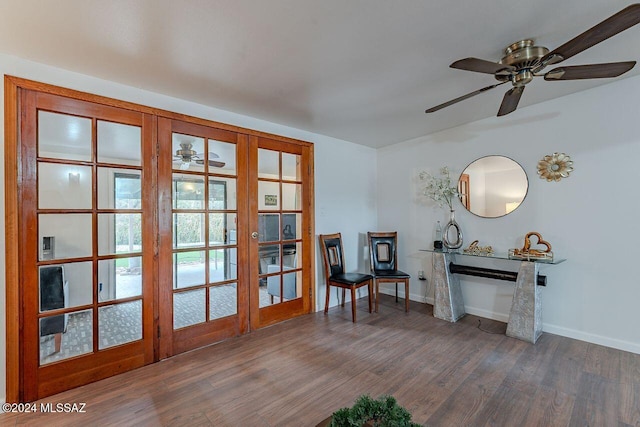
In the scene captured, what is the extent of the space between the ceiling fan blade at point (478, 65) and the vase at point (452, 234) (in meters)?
2.11

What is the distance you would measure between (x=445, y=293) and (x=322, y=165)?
7.21 ft

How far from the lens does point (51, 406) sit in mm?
1945

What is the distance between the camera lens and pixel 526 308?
9.32 feet

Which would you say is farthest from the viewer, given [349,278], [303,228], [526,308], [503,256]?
[303,228]

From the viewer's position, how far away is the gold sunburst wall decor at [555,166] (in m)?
2.90

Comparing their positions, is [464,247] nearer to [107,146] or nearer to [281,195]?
[281,195]

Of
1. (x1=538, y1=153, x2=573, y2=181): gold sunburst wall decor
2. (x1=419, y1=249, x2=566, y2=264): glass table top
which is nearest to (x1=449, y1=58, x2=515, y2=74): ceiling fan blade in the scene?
(x1=538, y1=153, x2=573, y2=181): gold sunburst wall decor

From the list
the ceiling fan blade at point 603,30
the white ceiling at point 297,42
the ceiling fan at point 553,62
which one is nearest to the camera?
the ceiling fan blade at point 603,30

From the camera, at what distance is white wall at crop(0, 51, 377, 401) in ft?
6.55

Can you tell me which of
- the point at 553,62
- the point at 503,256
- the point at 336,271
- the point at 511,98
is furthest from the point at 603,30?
the point at 336,271

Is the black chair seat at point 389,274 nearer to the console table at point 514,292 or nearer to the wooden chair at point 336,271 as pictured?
the wooden chair at point 336,271

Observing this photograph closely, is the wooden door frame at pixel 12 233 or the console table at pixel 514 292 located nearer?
the wooden door frame at pixel 12 233

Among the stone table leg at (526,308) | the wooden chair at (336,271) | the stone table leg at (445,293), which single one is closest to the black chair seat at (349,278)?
the wooden chair at (336,271)

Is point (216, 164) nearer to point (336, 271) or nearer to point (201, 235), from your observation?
point (201, 235)
